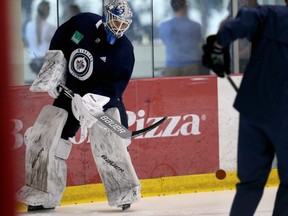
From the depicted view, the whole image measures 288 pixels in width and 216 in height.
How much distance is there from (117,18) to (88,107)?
54 centimetres

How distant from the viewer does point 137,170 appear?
5.11 meters

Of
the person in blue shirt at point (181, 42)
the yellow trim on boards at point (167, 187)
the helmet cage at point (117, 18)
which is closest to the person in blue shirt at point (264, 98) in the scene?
the helmet cage at point (117, 18)

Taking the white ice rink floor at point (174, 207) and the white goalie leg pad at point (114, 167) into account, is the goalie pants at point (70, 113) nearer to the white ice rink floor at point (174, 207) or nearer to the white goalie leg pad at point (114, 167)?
the white goalie leg pad at point (114, 167)

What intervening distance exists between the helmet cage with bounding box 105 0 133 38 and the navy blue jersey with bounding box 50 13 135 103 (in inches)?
3.8

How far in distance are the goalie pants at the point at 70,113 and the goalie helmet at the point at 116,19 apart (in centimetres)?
40

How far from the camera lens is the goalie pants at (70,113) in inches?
174

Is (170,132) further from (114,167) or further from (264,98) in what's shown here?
(264,98)

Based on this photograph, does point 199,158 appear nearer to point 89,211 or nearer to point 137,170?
point 137,170

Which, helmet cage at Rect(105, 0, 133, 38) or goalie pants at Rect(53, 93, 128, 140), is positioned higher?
helmet cage at Rect(105, 0, 133, 38)

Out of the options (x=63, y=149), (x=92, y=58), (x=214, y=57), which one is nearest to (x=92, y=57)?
(x=92, y=58)

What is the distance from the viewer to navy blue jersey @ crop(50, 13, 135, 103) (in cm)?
432

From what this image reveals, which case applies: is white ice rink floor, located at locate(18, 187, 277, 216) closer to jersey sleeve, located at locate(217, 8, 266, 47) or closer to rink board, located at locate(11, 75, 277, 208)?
rink board, located at locate(11, 75, 277, 208)

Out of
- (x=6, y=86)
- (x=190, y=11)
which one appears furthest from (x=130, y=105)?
(x=6, y=86)

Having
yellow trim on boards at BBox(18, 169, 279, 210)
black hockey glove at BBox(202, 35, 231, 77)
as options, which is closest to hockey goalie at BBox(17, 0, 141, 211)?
yellow trim on boards at BBox(18, 169, 279, 210)
